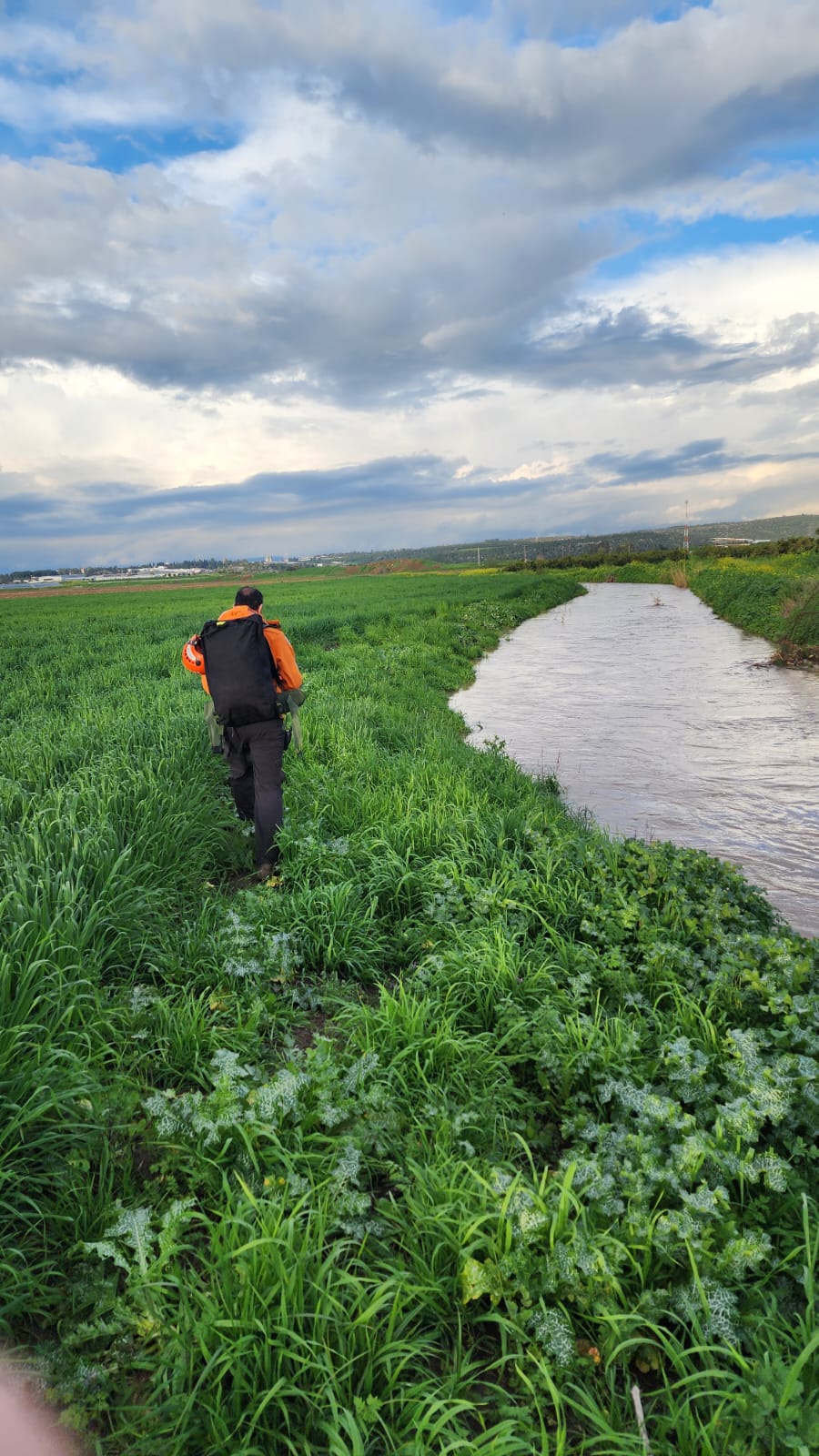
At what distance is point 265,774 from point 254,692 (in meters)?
0.70

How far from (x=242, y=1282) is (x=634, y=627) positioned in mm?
25299

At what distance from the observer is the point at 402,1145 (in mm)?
2748

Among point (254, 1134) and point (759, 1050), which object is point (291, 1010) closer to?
point (254, 1134)

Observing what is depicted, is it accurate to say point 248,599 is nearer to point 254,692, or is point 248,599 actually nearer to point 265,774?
point 254,692

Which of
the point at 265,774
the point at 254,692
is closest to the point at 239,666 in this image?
the point at 254,692

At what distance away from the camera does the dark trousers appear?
5.52m

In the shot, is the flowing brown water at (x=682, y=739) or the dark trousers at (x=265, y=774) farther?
the flowing brown water at (x=682, y=739)

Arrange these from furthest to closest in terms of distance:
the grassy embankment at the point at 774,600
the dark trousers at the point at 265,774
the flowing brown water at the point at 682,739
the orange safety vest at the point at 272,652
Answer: the grassy embankment at the point at 774,600 → the flowing brown water at the point at 682,739 → the dark trousers at the point at 265,774 → the orange safety vest at the point at 272,652

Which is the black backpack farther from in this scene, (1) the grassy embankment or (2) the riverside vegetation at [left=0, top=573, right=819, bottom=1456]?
(1) the grassy embankment

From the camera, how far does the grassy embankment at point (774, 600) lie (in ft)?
50.9

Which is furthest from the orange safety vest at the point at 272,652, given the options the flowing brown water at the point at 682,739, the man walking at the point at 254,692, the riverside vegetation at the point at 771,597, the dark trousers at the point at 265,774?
the riverside vegetation at the point at 771,597

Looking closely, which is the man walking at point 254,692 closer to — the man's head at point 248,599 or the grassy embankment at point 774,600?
the man's head at point 248,599

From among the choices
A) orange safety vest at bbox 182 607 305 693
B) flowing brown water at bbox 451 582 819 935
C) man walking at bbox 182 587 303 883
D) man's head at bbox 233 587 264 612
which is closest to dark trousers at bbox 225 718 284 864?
man walking at bbox 182 587 303 883

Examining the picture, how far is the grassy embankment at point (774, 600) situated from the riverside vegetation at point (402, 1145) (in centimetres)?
1285
